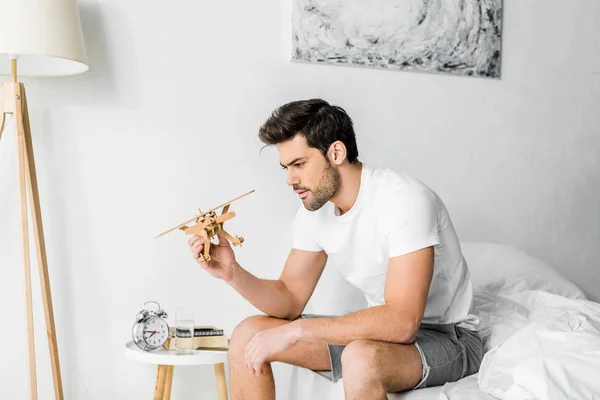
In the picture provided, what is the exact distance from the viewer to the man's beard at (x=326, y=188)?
206cm

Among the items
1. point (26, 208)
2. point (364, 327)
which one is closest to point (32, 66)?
point (26, 208)

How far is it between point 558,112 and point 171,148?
1.70 metres

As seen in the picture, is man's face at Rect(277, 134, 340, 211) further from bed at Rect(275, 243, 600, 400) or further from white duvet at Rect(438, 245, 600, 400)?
white duvet at Rect(438, 245, 600, 400)

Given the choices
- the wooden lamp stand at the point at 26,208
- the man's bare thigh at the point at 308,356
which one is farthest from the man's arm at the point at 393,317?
the wooden lamp stand at the point at 26,208

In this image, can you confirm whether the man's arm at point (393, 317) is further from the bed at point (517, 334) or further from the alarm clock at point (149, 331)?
the alarm clock at point (149, 331)

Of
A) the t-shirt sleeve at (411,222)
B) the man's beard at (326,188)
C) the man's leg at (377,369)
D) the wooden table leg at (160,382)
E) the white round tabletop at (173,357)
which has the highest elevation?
the man's beard at (326,188)

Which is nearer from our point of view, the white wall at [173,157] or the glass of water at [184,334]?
the glass of water at [184,334]

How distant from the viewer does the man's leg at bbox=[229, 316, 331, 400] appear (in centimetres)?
193

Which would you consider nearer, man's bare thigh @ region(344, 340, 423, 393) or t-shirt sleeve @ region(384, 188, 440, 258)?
man's bare thigh @ region(344, 340, 423, 393)

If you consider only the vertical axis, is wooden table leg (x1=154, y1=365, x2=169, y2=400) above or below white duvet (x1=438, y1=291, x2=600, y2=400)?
below

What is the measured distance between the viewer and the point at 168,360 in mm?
2180

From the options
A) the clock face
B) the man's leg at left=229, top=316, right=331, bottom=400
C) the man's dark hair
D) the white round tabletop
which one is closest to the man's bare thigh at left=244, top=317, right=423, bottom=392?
the man's leg at left=229, top=316, right=331, bottom=400

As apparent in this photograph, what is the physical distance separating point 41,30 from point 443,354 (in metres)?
1.40

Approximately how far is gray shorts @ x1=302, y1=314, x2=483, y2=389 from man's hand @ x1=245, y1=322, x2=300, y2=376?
129mm
